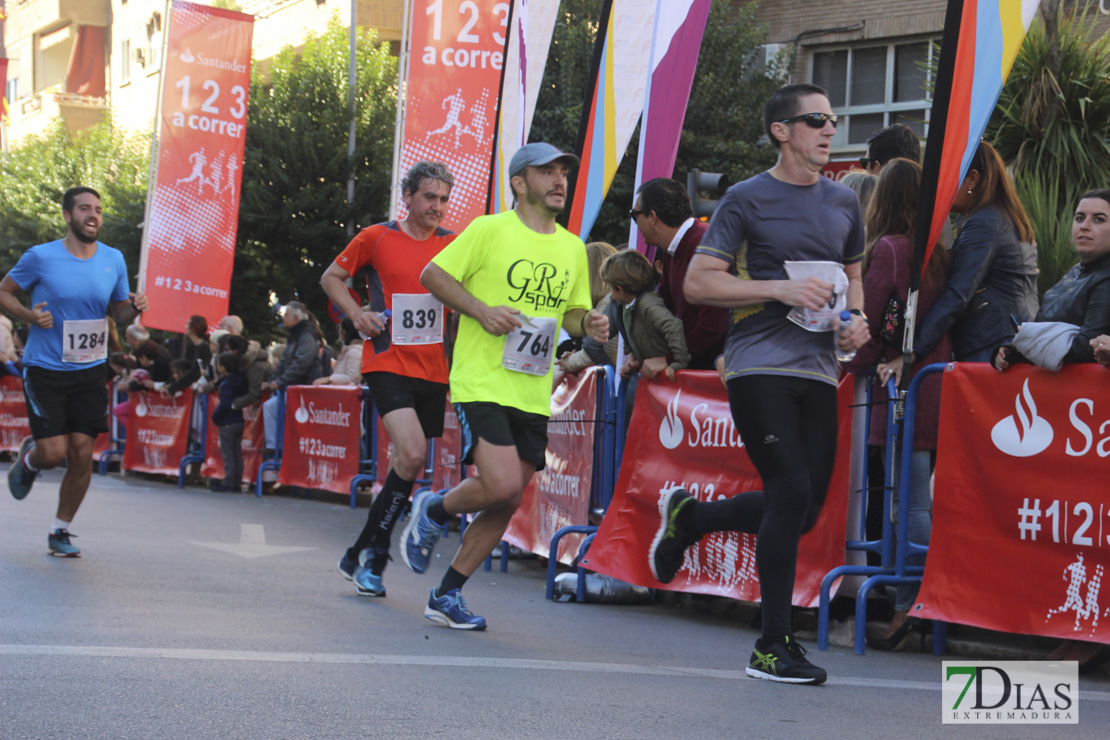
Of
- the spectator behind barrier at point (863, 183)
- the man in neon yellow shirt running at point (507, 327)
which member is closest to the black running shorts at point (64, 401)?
the man in neon yellow shirt running at point (507, 327)

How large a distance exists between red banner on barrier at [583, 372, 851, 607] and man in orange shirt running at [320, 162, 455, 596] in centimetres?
100

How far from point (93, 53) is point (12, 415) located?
36420mm

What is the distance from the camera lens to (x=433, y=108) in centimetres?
1345

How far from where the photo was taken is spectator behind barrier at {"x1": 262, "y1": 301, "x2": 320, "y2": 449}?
14.5 metres

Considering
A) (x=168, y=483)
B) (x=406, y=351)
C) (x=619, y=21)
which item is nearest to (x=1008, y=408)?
(x=406, y=351)

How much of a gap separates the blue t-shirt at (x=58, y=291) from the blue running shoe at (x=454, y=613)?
10.4 feet

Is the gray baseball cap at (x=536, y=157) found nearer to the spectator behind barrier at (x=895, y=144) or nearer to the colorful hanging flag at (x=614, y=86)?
the spectator behind barrier at (x=895, y=144)

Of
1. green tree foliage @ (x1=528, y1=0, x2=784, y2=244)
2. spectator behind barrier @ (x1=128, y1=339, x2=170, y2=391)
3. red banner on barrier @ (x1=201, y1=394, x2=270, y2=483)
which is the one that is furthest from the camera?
green tree foliage @ (x1=528, y1=0, x2=784, y2=244)

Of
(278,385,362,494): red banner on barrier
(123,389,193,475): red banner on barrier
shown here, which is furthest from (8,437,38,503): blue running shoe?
(123,389,193,475): red banner on barrier

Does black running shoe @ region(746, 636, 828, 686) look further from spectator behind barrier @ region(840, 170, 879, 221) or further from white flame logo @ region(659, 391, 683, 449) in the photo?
spectator behind barrier @ region(840, 170, 879, 221)

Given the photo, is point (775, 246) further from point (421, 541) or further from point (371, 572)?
point (371, 572)

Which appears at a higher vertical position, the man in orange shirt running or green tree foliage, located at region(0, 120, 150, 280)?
green tree foliage, located at region(0, 120, 150, 280)

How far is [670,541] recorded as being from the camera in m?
5.97

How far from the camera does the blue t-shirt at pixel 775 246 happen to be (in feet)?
15.6
